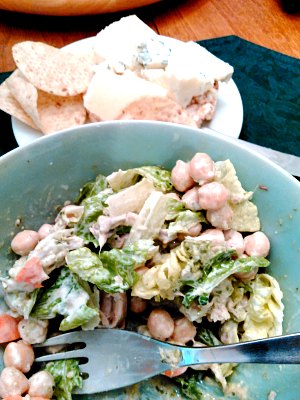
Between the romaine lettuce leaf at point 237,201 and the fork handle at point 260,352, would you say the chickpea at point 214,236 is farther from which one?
the fork handle at point 260,352

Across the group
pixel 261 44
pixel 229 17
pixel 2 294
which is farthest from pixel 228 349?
pixel 229 17

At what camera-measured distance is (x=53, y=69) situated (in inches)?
61.9

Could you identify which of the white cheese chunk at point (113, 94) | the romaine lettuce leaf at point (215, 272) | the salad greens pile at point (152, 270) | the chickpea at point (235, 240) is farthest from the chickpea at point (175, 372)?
the white cheese chunk at point (113, 94)

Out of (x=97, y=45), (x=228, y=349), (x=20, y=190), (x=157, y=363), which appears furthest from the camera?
(x=97, y=45)

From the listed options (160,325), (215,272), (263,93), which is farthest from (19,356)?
(263,93)

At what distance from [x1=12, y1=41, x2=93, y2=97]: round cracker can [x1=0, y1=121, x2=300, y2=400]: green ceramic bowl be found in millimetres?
420

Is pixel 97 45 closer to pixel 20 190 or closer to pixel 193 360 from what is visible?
pixel 20 190

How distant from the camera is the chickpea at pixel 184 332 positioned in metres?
1.11

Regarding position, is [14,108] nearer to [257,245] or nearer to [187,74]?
[187,74]

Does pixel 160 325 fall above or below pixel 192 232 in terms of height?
below

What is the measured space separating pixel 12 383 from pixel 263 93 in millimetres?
1199

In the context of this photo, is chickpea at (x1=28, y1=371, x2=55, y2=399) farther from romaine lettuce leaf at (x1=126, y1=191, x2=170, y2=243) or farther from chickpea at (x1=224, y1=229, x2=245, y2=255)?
chickpea at (x1=224, y1=229, x2=245, y2=255)

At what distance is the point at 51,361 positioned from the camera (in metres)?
1.09

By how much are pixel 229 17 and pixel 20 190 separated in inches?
49.8
